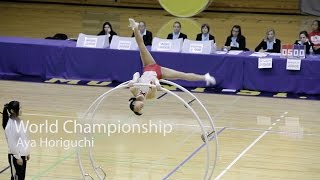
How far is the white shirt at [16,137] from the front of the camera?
36.2 feet

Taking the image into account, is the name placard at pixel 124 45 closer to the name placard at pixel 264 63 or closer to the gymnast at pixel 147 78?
the name placard at pixel 264 63

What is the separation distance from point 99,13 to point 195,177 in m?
17.9

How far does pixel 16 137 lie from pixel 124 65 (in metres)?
8.47

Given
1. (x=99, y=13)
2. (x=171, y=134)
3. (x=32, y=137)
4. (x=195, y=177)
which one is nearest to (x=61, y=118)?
(x=32, y=137)

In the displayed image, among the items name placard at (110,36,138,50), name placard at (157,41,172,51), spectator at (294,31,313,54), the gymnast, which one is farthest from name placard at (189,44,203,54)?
the gymnast

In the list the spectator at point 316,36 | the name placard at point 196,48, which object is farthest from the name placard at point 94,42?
the spectator at point 316,36

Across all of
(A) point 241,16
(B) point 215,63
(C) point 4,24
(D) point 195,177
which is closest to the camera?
(D) point 195,177

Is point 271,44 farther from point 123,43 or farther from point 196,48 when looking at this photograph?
point 123,43

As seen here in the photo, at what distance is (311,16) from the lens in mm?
28969

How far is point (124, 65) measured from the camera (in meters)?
19.3

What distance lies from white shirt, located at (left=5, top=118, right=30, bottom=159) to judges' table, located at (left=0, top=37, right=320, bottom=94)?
8224 millimetres

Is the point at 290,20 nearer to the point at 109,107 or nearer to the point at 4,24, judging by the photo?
the point at 4,24

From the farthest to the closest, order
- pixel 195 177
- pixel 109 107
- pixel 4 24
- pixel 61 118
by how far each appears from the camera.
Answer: pixel 4 24 → pixel 109 107 → pixel 61 118 → pixel 195 177

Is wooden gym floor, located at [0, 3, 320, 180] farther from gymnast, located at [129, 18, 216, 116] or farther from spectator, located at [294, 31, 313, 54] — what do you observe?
gymnast, located at [129, 18, 216, 116]
